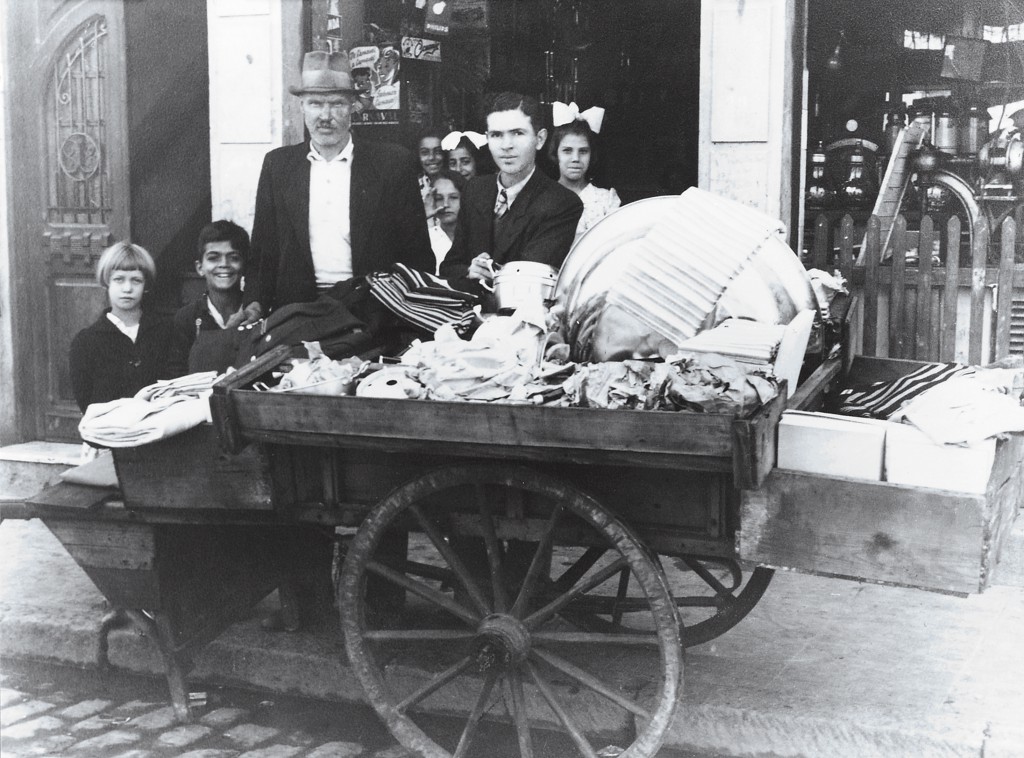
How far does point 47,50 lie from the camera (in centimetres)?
666

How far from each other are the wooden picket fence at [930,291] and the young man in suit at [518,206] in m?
1.78

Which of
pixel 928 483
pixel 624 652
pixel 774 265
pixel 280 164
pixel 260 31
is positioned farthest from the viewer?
pixel 260 31

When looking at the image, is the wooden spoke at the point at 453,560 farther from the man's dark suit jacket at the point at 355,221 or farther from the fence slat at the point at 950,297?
the fence slat at the point at 950,297

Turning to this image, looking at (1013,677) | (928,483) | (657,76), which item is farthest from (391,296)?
(657,76)

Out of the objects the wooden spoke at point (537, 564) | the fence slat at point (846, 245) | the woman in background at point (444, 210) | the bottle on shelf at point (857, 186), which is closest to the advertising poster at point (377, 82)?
the woman in background at point (444, 210)

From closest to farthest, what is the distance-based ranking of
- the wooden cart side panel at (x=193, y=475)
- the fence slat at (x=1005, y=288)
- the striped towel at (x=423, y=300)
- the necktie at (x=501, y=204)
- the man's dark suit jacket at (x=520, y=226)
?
the wooden cart side panel at (x=193, y=475) → the striped towel at (x=423, y=300) → the man's dark suit jacket at (x=520, y=226) → the necktie at (x=501, y=204) → the fence slat at (x=1005, y=288)

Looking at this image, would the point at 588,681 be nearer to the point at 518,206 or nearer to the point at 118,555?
the point at 118,555

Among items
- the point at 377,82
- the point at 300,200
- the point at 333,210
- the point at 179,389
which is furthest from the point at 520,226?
the point at 377,82

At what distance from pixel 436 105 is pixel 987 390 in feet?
16.2

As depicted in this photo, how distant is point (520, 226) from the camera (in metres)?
4.30

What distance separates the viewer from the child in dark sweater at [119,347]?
16.8ft

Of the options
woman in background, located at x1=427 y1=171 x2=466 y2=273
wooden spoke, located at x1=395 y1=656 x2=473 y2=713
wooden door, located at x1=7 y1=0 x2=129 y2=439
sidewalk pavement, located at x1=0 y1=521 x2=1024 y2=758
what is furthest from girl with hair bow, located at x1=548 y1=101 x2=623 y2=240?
wooden spoke, located at x1=395 y1=656 x2=473 y2=713

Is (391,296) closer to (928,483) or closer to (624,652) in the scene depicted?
(624,652)

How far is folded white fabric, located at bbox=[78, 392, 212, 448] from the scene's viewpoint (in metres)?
3.33
